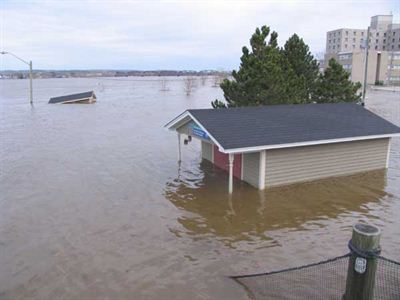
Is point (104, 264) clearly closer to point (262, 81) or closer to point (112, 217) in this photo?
point (112, 217)

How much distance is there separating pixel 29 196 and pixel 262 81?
40.2 ft

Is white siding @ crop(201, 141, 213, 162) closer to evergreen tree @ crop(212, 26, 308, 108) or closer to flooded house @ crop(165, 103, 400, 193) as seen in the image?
flooded house @ crop(165, 103, 400, 193)

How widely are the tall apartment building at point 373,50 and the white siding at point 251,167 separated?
71549mm

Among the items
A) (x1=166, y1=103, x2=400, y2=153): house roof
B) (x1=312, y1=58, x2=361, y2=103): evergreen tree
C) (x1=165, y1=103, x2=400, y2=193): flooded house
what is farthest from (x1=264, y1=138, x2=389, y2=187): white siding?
(x1=312, y1=58, x2=361, y2=103): evergreen tree

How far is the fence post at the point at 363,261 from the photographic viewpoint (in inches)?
180

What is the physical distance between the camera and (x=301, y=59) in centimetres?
2272

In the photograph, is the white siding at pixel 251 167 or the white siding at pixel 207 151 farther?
the white siding at pixel 207 151

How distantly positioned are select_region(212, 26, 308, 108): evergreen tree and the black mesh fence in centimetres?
1298

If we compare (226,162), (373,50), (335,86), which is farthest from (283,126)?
(373,50)

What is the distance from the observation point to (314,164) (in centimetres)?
1427

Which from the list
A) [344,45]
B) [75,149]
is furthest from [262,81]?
[344,45]

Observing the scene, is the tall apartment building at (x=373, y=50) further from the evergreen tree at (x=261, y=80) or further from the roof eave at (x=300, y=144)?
the roof eave at (x=300, y=144)

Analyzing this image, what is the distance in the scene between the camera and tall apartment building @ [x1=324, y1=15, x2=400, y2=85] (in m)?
89.5

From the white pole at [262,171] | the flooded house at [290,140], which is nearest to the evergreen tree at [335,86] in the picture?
the flooded house at [290,140]
